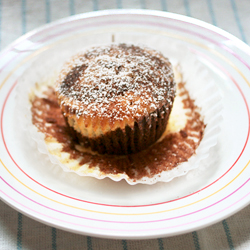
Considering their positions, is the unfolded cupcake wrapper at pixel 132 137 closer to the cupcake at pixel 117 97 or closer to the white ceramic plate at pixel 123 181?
the cupcake at pixel 117 97

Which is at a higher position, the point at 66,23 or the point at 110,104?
the point at 66,23

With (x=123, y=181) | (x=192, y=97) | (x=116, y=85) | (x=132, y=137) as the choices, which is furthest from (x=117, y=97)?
(x=192, y=97)

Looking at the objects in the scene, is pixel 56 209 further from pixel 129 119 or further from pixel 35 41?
pixel 35 41

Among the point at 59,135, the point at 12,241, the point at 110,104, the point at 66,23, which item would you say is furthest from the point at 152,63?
the point at 12,241

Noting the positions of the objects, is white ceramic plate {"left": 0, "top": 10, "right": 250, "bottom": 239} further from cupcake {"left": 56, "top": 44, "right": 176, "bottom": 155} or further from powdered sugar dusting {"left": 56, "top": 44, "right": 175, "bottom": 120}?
powdered sugar dusting {"left": 56, "top": 44, "right": 175, "bottom": 120}

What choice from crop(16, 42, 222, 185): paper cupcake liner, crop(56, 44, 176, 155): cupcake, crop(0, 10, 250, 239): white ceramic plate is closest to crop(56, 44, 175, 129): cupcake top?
crop(56, 44, 176, 155): cupcake

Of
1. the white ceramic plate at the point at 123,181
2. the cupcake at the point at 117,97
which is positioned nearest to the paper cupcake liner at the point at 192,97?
the white ceramic plate at the point at 123,181
